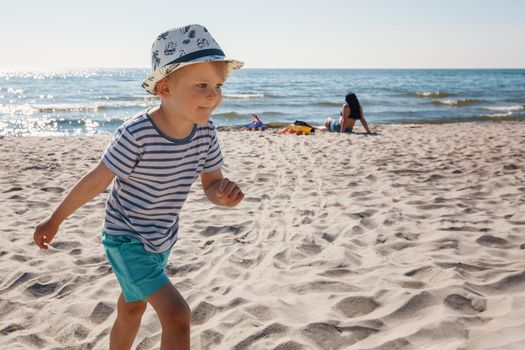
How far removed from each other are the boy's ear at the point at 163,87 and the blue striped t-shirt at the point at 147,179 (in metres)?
0.11

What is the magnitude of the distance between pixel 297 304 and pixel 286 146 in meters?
6.61

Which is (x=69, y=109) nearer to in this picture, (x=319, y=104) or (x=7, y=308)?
(x=319, y=104)

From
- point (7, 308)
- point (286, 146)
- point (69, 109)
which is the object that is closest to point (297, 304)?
point (7, 308)

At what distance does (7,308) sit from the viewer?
9.96 feet

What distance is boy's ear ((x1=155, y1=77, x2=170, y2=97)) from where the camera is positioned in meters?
2.04

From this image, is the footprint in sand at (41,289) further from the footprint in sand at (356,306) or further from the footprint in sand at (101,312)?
the footprint in sand at (356,306)

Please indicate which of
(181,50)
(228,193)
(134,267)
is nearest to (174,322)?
(134,267)

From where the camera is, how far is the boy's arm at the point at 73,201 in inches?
75.9

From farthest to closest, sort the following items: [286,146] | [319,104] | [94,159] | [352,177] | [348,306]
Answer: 1. [319,104]
2. [286,146]
3. [94,159]
4. [352,177]
5. [348,306]

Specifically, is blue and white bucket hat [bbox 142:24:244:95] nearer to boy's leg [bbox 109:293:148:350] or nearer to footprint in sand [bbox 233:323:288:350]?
boy's leg [bbox 109:293:148:350]

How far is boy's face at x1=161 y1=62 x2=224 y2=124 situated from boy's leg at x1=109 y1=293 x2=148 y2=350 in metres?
0.87

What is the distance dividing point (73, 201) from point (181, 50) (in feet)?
2.44

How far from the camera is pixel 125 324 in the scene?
2170 mm

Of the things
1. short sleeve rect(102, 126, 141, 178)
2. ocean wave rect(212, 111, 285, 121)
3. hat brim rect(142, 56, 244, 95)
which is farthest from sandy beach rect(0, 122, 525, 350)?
ocean wave rect(212, 111, 285, 121)
